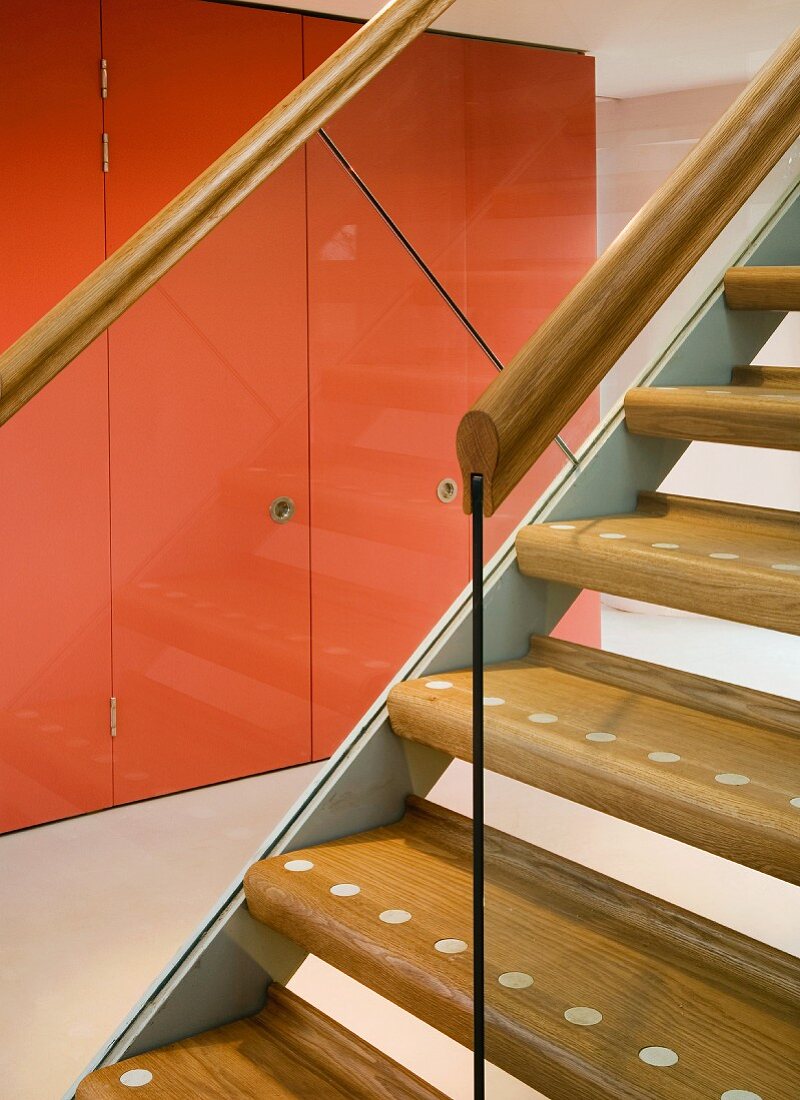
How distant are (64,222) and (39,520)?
124 cm

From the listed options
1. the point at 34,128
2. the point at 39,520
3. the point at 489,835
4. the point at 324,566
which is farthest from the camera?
the point at 34,128

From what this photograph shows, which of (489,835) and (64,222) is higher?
(64,222)

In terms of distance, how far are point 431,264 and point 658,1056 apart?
1428mm

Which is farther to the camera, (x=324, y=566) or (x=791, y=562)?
(x=324, y=566)

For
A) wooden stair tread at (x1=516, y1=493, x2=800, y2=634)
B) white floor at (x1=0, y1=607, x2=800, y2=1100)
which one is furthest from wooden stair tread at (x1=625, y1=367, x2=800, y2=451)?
white floor at (x1=0, y1=607, x2=800, y2=1100)

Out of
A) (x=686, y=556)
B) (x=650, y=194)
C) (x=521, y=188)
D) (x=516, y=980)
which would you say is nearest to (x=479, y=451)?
(x=516, y=980)

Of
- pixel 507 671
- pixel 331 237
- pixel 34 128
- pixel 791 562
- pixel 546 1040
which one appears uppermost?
pixel 34 128

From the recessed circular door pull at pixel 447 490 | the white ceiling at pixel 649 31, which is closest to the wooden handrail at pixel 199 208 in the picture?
the white ceiling at pixel 649 31

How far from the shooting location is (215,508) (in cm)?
217

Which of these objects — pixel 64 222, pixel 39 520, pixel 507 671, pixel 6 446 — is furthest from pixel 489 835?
pixel 64 222

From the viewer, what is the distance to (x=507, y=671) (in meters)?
1.82

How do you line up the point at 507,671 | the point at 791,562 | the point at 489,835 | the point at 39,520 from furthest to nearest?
the point at 39,520
the point at 507,671
the point at 791,562
the point at 489,835

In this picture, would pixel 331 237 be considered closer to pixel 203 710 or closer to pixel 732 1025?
pixel 203 710

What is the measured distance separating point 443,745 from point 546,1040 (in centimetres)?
60
